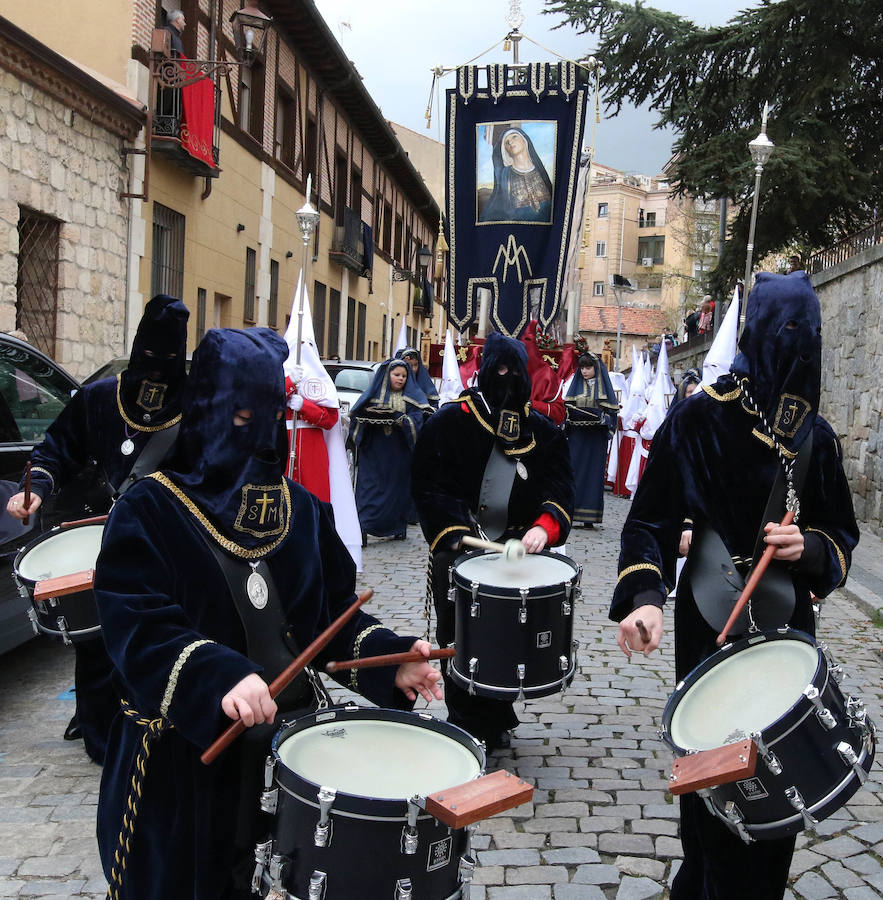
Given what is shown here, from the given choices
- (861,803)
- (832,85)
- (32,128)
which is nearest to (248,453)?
(861,803)

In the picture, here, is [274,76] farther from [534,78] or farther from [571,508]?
[571,508]

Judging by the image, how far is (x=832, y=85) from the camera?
18797 mm

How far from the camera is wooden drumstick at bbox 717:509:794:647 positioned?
2834 millimetres

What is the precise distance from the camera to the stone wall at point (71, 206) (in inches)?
450

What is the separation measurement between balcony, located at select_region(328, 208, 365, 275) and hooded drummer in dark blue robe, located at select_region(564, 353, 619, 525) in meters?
15.4

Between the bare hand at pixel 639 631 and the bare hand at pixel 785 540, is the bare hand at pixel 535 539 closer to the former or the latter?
the bare hand at pixel 639 631

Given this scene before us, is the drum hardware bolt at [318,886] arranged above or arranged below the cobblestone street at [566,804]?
above

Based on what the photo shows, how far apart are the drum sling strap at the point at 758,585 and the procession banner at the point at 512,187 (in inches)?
228

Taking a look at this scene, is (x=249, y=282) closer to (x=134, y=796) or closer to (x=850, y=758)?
(x=134, y=796)

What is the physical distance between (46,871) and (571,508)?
2.69m

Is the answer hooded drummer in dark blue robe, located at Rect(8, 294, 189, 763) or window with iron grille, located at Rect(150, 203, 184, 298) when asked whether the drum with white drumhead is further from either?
window with iron grille, located at Rect(150, 203, 184, 298)

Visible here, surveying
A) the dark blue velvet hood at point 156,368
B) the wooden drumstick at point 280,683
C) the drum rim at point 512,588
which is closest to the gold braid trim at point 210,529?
the wooden drumstick at point 280,683

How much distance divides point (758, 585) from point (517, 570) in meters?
1.55

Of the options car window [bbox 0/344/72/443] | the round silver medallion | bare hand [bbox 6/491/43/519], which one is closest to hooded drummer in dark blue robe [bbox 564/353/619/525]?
car window [bbox 0/344/72/443]
